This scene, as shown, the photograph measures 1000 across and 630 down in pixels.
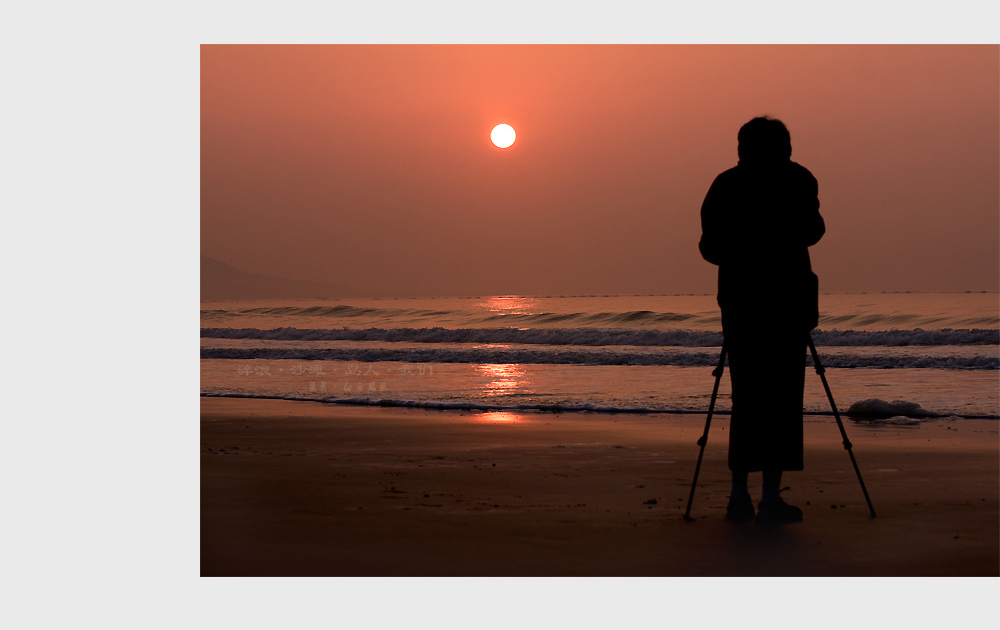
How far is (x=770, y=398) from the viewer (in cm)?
490

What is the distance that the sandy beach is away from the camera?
4.10m

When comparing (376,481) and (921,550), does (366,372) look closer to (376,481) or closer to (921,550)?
(376,481)

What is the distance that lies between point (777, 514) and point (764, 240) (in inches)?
52.2

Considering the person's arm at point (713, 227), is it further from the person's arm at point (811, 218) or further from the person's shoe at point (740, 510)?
the person's shoe at point (740, 510)

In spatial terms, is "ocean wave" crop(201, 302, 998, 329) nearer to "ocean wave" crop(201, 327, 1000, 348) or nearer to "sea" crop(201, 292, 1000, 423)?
"sea" crop(201, 292, 1000, 423)

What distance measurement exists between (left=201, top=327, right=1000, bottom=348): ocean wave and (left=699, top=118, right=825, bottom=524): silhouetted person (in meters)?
21.9

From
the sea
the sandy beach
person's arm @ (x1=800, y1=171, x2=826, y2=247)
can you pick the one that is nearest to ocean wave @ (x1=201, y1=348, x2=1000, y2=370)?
the sea

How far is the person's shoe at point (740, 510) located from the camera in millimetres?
4891

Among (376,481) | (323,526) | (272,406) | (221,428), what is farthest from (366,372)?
(323,526)

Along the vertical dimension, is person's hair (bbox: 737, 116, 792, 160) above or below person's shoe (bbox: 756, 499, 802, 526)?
above

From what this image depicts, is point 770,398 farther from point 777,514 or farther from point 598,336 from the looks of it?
point 598,336

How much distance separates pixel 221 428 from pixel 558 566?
6.37m

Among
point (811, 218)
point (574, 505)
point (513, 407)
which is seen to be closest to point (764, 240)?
point (811, 218)

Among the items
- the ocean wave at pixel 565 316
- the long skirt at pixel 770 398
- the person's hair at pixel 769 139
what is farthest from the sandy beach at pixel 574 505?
the ocean wave at pixel 565 316
